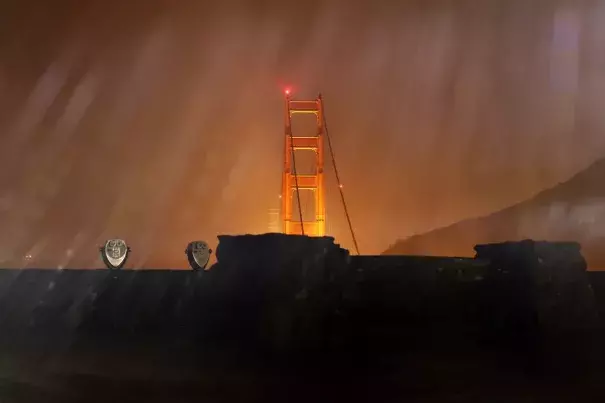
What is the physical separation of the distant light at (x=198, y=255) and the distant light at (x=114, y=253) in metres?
1.22

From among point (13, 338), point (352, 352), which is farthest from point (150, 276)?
point (352, 352)

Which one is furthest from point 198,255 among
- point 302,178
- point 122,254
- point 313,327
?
point 302,178

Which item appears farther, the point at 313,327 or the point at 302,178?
the point at 302,178

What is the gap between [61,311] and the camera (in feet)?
31.9

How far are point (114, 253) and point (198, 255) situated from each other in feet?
5.22

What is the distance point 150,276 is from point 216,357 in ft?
5.67

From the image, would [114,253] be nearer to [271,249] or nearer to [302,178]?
[271,249]

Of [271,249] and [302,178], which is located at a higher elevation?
[302,178]

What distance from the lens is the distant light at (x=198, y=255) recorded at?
11320 mm

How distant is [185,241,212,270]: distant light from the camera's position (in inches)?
446

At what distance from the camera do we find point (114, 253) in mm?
11195

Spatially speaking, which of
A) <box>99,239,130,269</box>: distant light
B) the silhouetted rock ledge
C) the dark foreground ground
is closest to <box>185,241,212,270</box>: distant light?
<box>99,239,130,269</box>: distant light

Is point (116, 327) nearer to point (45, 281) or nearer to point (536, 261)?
point (45, 281)

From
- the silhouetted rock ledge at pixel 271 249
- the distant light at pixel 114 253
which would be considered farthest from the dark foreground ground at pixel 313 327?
the distant light at pixel 114 253
